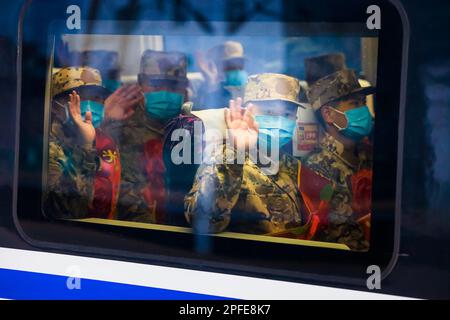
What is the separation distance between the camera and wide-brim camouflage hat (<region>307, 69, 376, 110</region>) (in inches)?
85.7

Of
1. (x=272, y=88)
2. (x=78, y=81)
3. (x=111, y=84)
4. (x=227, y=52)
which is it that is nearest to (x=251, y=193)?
(x=272, y=88)

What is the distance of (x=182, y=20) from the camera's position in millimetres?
2359

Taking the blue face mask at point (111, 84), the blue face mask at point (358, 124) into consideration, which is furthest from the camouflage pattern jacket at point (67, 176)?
the blue face mask at point (358, 124)

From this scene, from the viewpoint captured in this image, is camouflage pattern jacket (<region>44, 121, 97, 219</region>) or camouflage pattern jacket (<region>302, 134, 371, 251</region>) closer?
camouflage pattern jacket (<region>302, 134, 371, 251</region>)

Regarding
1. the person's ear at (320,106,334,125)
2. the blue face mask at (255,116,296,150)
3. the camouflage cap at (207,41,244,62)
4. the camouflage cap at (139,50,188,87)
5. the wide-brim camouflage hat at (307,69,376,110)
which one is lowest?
the blue face mask at (255,116,296,150)

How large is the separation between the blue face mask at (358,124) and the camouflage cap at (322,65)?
0.16 m

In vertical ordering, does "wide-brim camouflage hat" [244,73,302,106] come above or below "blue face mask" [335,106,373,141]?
above

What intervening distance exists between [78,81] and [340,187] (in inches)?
44.5

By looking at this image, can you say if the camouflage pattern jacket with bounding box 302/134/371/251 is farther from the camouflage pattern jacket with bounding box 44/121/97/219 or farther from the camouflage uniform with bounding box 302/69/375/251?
the camouflage pattern jacket with bounding box 44/121/97/219

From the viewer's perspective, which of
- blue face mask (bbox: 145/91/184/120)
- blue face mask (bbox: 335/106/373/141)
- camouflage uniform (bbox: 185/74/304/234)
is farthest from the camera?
blue face mask (bbox: 145/91/184/120)

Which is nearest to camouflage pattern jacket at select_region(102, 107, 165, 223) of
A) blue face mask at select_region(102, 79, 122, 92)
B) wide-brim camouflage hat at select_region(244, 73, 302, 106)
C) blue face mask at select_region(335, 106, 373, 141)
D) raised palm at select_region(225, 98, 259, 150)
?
blue face mask at select_region(102, 79, 122, 92)

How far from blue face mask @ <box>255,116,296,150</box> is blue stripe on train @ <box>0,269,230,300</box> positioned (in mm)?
636

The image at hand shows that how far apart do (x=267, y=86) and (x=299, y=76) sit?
0.40 ft
